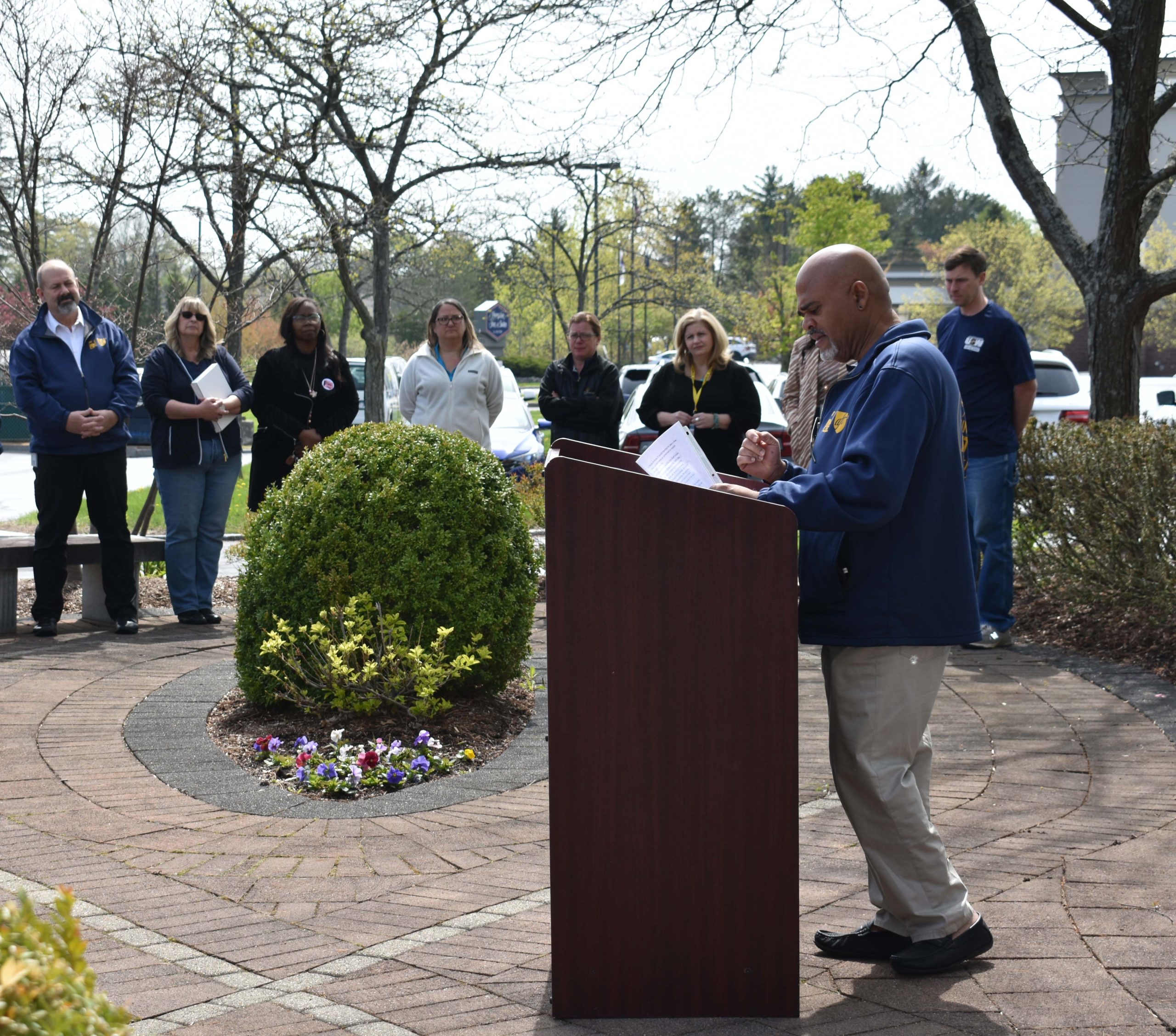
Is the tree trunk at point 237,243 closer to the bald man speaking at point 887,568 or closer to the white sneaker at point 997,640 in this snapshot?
the white sneaker at point 997,640

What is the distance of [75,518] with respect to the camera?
758 centimetres

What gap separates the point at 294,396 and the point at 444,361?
1.02m

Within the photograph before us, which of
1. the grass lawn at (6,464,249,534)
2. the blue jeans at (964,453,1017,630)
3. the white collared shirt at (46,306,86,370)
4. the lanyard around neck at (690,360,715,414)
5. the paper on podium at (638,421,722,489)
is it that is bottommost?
the grass lawn at (6,464,249,534)

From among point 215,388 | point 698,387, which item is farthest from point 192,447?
point 698,387

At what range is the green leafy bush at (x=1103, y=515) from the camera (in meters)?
6.62

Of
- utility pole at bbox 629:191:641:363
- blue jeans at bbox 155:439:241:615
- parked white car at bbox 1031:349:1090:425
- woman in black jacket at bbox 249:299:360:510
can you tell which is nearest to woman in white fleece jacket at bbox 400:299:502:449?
woman in black jacket at bbox 249:299:360:510

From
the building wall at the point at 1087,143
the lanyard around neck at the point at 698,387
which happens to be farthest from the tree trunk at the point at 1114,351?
the lanyard around neck at the point at 698,387

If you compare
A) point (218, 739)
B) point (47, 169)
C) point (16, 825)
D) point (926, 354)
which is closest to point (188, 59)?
point (47, 169)

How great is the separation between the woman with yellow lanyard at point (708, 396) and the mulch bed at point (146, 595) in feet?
11.3

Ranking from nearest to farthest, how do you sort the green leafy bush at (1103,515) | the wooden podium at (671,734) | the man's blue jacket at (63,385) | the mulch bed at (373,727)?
the wooden podium at (671,734), the mulch bed at (373,727), the green leafy bush at (1103,515), the man's blue jacket at (63,385)

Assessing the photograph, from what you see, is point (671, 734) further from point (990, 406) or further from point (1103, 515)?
point (1103, 515)

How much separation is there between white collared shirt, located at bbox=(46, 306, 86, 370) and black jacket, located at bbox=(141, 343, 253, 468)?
0.42m

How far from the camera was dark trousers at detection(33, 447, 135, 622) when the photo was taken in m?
7.54

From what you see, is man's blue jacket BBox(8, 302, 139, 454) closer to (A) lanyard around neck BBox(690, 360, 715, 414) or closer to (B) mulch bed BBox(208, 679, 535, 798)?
(B) mulch bed BBox(208, 679, 535, 798)
